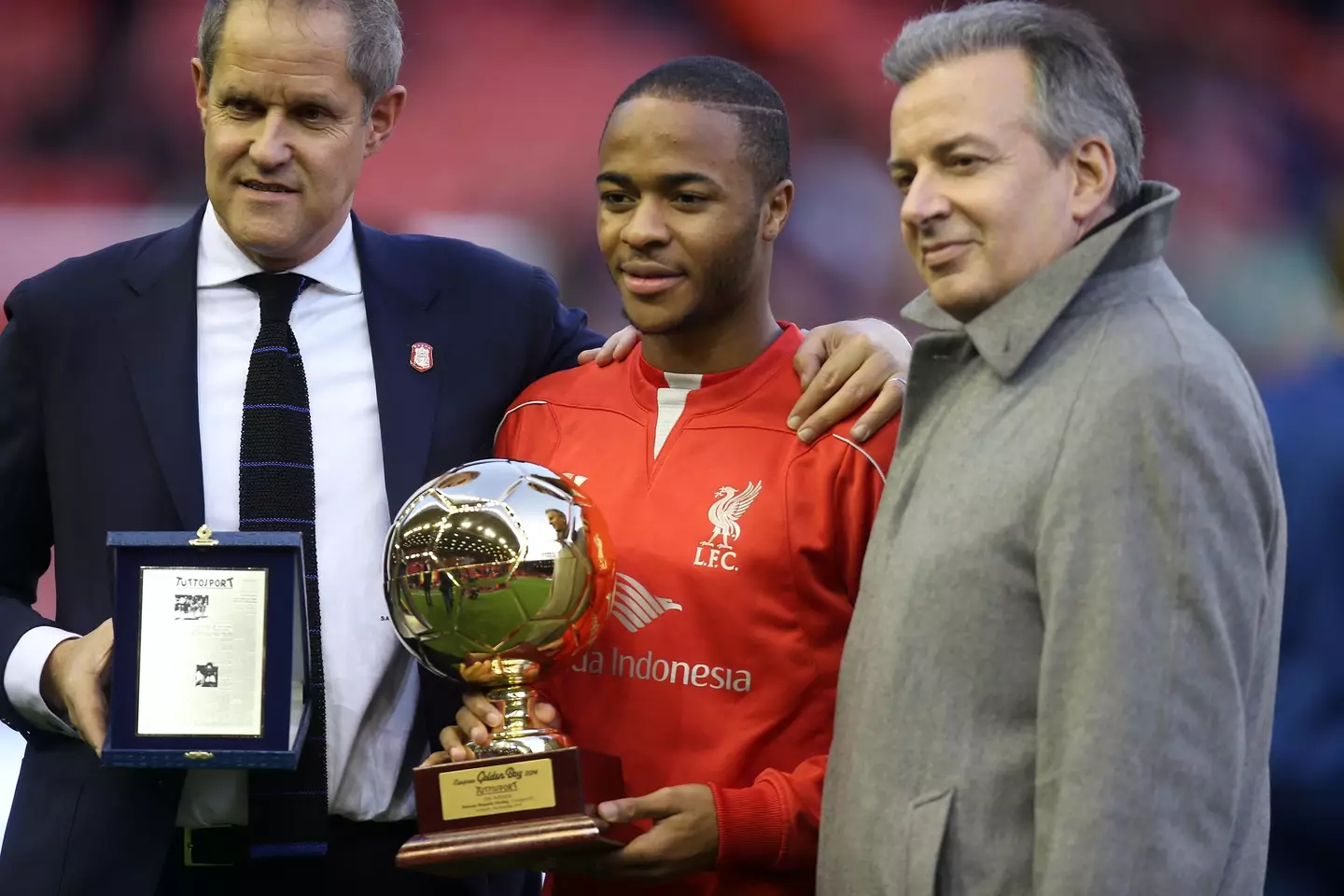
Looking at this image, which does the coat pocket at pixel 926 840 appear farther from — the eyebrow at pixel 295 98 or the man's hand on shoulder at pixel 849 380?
the eyebrow at pixel 295 98

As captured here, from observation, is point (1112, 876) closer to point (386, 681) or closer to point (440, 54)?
point (386, 681)

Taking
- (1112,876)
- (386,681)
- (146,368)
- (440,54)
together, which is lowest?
(1112,876)

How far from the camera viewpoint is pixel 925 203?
1.77 m

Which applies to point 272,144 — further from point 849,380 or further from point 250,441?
point 849,380

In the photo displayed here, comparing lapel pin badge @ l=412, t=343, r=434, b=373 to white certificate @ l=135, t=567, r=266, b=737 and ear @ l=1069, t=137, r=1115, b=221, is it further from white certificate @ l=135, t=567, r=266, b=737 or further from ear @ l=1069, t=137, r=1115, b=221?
ear @ l=1069, t=137, r=1115, b=221

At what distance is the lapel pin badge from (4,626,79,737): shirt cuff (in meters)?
0.58

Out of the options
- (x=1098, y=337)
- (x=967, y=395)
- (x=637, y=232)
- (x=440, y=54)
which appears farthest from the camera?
(x=440, y=54)

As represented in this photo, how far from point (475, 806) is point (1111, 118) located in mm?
1022

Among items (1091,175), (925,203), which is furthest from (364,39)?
(1091,175)

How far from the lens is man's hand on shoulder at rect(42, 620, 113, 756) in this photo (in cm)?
204

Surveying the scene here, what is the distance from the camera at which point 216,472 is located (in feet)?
7.30

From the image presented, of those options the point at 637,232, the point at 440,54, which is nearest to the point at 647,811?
the point at 637,232

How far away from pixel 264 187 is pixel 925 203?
38.2 inches

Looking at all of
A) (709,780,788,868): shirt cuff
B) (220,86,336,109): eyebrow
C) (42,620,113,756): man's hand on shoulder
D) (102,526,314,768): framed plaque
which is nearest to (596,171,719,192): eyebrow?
(220,86,336,109): eyebrow
